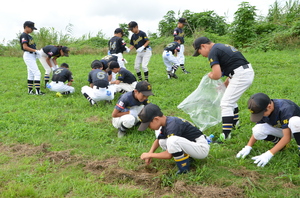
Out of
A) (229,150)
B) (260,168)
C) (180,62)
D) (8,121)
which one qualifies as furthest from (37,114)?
(180,62)

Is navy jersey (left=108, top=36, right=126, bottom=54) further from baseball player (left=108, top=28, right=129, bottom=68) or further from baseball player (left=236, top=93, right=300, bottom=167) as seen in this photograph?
baseball player (left=236, top=93, right=300, bottom=167)

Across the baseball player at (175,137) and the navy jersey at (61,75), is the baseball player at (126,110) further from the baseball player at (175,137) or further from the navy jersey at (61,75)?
the navy jersey at (61,75)

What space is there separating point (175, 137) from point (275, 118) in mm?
1287

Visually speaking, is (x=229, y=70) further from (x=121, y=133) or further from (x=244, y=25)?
(x=244, y=25)

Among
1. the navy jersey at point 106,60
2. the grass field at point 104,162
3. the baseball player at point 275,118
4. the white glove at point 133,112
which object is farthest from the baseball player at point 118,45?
the baseball player at point 275,118

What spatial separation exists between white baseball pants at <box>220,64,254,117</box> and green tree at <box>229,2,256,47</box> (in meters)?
10.7

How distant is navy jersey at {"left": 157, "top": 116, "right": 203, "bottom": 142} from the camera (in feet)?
10.8

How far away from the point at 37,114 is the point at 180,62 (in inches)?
213

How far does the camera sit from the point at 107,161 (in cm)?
378

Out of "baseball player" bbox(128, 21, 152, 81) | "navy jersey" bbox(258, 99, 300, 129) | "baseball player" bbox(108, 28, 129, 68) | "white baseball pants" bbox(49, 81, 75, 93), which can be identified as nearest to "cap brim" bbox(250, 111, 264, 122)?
"navy jersey" bbox(258, 99, 300, 129)

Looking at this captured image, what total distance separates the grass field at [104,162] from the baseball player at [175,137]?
201mm

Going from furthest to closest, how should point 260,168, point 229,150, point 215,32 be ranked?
point 215,32 → point 229,150 → point 260,168

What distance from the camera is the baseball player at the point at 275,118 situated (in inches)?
127

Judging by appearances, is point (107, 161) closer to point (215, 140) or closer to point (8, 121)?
point (215, 140)
